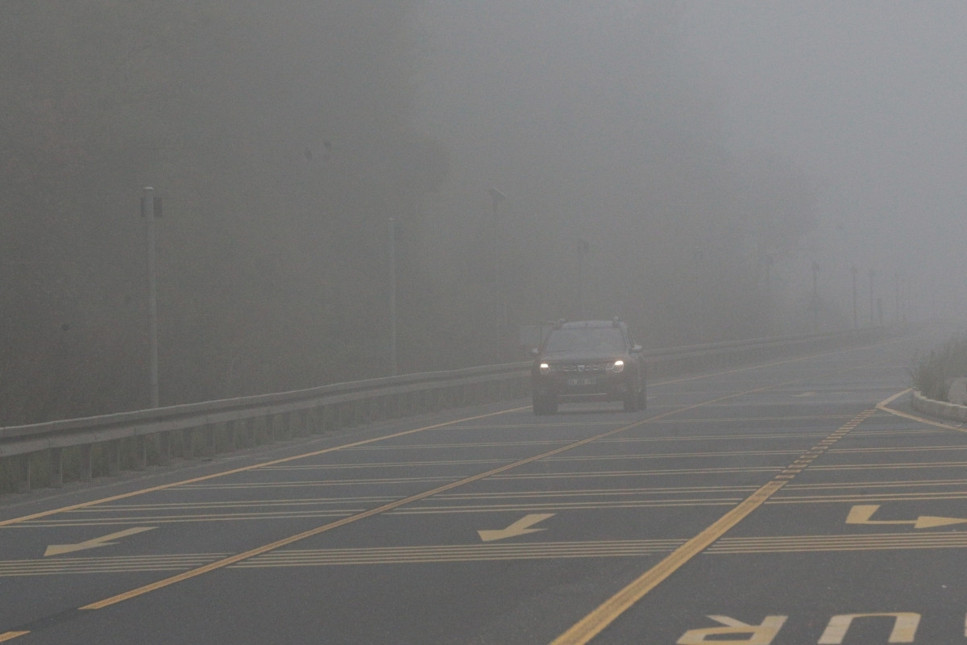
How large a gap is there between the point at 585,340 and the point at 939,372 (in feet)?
24.8

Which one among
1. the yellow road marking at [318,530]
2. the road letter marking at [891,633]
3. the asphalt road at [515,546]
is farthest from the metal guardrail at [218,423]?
the road letter marking at [891,633]

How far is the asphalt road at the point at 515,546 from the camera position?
9.71 meters

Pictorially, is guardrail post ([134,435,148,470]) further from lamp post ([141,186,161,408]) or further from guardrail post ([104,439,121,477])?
lamp post ([141,186,161,408])

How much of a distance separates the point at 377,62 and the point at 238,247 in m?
18.8

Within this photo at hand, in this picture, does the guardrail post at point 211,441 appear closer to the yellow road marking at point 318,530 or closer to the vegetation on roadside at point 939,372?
the yellow road marking at point 318,530

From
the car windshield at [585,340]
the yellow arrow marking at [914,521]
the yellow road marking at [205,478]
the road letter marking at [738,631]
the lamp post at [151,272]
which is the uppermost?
the lamp post at [151,272]

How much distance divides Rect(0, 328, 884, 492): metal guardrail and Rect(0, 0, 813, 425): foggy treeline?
4080 mm

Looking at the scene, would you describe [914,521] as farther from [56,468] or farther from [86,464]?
[86,464]

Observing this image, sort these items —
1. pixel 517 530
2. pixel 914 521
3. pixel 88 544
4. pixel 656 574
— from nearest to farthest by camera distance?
Answer: pixel 656 574, pixel 914 521, pixel 517 530, pixel 88 544

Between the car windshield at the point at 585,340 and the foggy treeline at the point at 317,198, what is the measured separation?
25.3ft

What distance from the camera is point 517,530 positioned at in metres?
14.3

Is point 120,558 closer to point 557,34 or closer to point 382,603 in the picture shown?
point 382,603

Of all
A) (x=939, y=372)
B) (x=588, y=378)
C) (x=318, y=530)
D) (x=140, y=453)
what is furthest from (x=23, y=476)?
(x=939, y=372)

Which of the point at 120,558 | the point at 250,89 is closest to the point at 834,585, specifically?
the point at 120,558
